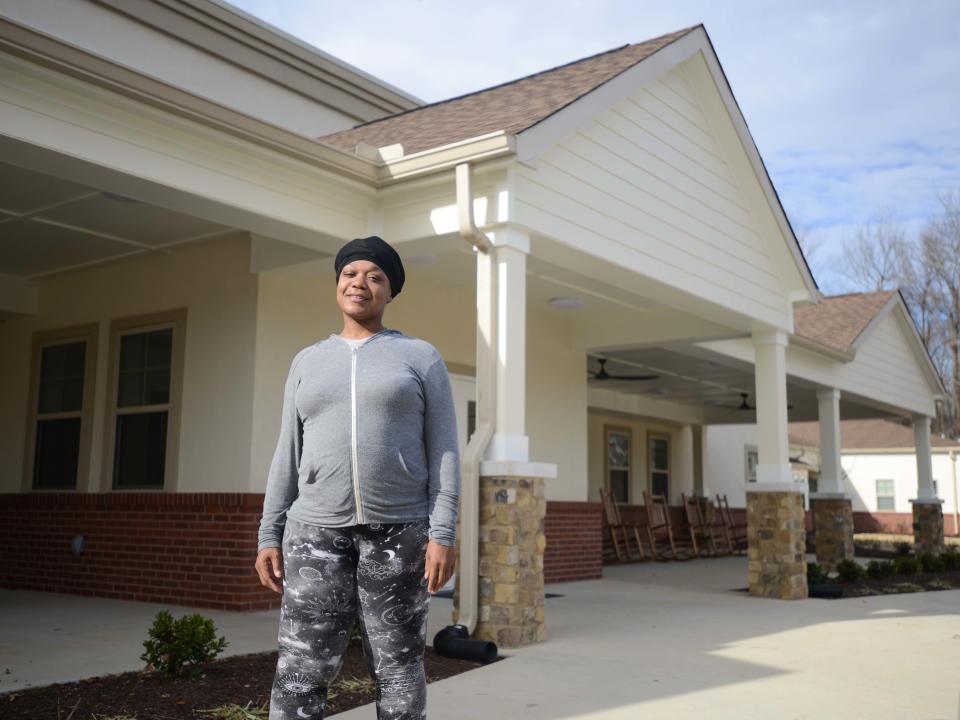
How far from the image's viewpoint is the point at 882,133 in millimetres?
41250

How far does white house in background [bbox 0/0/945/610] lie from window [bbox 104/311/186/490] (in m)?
0.03

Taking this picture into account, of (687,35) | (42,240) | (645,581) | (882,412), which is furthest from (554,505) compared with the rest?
(882,412)

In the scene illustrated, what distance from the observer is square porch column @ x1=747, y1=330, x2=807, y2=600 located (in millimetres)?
9906

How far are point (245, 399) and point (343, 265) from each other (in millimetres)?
5534

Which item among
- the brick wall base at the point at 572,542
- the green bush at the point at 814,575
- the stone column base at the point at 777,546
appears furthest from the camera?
the brick wall base at the point at 572,542

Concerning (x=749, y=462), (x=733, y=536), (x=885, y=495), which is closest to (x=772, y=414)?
(x=733, y=536)

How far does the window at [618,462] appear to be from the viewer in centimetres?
1903

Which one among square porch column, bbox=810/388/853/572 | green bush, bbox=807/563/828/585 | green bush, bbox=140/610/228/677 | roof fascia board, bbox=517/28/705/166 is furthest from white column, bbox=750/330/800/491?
green bush, bbox=140/610/228/677

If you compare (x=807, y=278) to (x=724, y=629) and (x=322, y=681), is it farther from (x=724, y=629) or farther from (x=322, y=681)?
(x=322, y=681)

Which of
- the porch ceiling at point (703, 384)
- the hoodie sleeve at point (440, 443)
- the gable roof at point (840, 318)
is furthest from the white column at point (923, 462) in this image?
the hoodie sleeve at point (440, 443)

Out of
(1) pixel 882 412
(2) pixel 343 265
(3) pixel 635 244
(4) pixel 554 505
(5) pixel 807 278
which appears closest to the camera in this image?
(2) pixel 343 265

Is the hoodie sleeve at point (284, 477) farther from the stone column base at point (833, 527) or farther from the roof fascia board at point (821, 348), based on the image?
the stone column base at point (833, 527)

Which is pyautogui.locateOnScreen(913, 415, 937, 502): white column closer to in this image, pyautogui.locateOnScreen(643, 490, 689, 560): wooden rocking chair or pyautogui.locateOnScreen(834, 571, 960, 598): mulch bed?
pyautogui.locateOnScreen(643, 490, 689, 560): wooden rocking chair

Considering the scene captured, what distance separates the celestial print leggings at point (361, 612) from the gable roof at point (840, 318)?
500 inches
